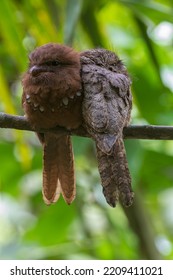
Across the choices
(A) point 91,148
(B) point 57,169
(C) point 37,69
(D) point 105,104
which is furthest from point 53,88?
(A) point 91,148

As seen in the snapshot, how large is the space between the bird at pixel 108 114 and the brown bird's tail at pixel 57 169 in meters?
0.22

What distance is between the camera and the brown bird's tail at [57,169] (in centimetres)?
227

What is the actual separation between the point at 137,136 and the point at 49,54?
1.14 ft

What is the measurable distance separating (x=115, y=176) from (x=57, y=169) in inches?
19.7

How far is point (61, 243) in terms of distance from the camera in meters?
3.10

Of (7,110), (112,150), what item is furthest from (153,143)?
(112,150)

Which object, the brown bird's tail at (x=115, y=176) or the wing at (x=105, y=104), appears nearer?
the brown bird's tail at (x=115, y=176)

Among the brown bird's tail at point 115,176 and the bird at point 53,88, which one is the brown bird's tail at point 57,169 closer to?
the bird at point 53,88

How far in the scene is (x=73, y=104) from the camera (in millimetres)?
2107

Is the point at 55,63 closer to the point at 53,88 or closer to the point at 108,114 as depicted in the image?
the point at 53,88

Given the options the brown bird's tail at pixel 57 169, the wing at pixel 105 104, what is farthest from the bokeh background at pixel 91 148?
the wing at pixel 105 104

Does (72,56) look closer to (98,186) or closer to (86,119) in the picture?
(86,119)

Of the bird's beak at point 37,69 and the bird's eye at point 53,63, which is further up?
the bird's eye at point 53,63

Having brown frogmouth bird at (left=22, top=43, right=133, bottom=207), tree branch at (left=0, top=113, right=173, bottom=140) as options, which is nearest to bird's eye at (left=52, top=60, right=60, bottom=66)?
brown frogmouth bird at (left=22, top=43, right=133, bottom=207)
